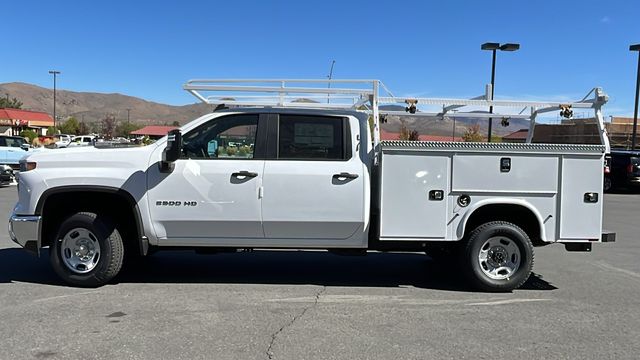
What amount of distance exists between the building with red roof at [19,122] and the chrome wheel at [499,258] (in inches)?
3069

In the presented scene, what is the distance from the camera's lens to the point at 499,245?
655 centimetres

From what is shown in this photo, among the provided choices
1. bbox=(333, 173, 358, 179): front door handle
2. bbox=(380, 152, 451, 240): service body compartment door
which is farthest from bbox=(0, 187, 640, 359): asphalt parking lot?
bbox=(333, 173, 358, 179): front door handle

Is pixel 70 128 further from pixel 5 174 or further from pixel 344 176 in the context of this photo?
pixel 344 176

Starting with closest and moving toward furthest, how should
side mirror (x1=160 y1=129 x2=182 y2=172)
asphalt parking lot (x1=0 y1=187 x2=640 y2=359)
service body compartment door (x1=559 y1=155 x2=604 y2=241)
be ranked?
asphalt parking lot (x1=0 y1=187 x2=640 y2=359), side mirror (x1=160 y1=129 x2=182 y2=172), service body compartment door (x1=559 y1=155 x2=604 y2=241)

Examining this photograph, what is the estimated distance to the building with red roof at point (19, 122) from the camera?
250 ft

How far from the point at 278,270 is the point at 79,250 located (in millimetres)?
2400

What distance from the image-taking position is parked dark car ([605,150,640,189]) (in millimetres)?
22484

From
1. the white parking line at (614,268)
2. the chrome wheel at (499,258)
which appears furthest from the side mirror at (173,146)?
the white parking line at (614,268)

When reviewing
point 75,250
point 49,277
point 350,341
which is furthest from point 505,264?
point 49,277

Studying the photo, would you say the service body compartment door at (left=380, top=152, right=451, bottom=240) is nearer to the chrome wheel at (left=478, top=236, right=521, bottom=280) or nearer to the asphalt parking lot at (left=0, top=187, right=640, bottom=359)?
the chrome wheel at (left=478, top=236, right=521, bottom=280)

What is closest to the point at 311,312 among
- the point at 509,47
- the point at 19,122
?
the point at 509,47

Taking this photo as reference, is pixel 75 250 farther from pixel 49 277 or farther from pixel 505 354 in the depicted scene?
pixel 505 354

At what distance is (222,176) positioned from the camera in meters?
6.26

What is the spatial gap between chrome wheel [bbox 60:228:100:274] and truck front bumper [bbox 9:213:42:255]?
0.88 ft
